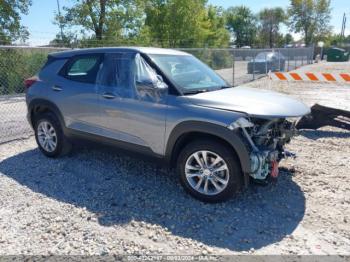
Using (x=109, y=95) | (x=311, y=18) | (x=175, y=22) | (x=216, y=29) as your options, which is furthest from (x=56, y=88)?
(x=311, y=18)

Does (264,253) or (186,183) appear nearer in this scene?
(264,253)

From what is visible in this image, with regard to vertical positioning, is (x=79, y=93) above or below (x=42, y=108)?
above

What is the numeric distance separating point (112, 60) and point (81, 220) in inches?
86.9

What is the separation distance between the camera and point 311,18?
60531 millimetres

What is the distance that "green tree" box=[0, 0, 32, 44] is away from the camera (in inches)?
622

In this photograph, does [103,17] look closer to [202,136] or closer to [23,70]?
[23,70]

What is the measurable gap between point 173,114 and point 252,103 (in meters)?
0.93

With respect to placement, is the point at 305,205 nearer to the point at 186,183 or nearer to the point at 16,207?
the point at 186,183

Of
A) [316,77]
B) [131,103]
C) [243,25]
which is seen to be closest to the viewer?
[131,103]

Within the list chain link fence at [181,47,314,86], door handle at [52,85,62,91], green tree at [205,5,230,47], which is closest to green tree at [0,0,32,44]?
chain link fence at [181,47,314,86]

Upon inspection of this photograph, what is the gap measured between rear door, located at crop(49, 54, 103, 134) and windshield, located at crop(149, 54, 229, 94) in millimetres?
1018

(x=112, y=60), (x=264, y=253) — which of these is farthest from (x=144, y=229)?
(x=112, y=60)

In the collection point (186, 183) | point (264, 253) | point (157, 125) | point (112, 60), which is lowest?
point (264, 253)

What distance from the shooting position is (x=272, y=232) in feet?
10.6
